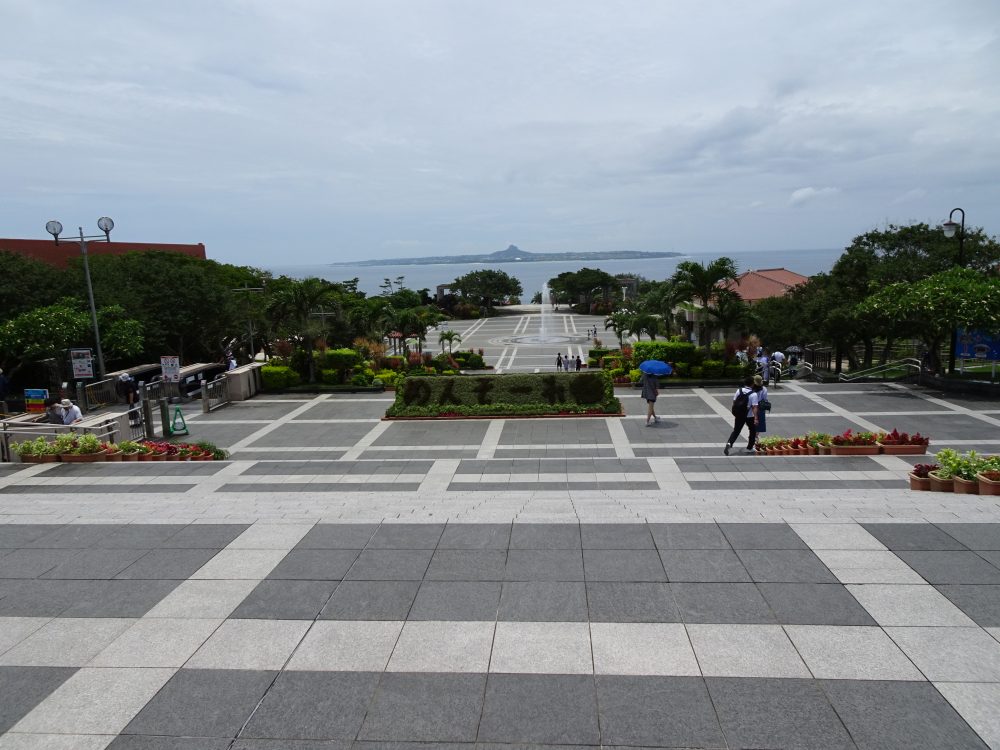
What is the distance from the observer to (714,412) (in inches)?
824

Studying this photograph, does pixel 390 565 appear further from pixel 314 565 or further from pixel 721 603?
pixel 721 603

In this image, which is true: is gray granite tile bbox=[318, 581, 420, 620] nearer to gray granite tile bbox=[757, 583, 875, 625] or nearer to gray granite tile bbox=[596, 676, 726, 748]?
gray granite tile bbox=[596, 676, 726, 748]

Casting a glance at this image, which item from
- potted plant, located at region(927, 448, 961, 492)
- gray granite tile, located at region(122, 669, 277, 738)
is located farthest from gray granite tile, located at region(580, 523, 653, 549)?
potted plant, located at region(927, 448, 961, 492)

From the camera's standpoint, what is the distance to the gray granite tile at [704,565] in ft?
24.1

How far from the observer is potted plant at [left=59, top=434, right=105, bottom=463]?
14.8 m

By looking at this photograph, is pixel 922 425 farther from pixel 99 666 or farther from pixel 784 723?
pixel 99 666

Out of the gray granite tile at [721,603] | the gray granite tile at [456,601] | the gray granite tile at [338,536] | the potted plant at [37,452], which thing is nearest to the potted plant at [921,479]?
the gray granite tile at [721,603]

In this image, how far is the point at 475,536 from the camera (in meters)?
8.70

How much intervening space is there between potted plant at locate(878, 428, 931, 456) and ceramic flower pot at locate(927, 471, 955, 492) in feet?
10.8

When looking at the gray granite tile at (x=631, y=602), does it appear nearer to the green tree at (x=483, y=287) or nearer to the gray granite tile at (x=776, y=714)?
the gray granite tile at (x=776, y=714)

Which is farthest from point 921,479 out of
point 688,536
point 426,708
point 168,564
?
point 168,564

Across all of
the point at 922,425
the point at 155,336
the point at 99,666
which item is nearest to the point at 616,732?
the point at 99,666

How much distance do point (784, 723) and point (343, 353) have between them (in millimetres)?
24450

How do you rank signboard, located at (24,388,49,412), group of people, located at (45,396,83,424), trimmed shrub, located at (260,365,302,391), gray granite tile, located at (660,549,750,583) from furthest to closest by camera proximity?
trimmed shrub, located at (260,365,302,391) → signboard, located at (24,388,49,412) → group of people, located at (45,396,83,424) → gray granite tile, located at (660,549,750,583)
